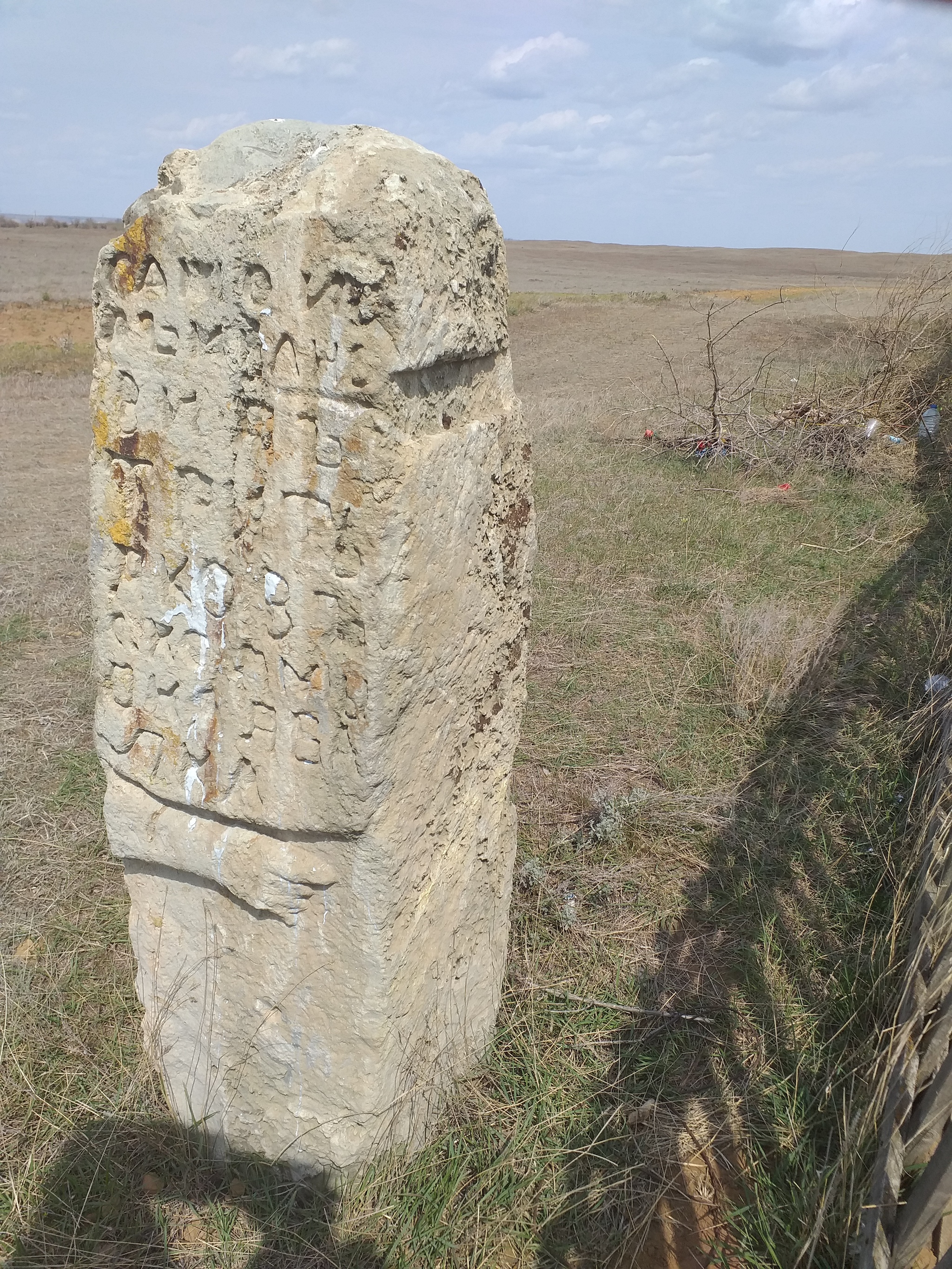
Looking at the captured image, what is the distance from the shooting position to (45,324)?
20.6 m

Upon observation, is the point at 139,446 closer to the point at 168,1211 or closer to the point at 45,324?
the point at 168,1211

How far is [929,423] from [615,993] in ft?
25.2

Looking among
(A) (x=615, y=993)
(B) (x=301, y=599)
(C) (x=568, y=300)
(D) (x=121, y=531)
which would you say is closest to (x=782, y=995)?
(A) (x=615, y=993)

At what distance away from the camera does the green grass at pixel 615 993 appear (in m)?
1.82

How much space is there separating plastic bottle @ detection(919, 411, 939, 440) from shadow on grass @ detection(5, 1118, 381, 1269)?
8.43 m

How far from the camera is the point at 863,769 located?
3.36 m

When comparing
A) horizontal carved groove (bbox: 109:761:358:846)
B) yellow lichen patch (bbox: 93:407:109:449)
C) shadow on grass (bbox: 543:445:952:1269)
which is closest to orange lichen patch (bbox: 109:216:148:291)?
yellow lichen patch (bbox: 93:407:109:449)

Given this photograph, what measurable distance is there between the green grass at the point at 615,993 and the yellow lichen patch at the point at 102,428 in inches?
58.7

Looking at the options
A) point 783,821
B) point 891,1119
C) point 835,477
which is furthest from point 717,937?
point 835,477

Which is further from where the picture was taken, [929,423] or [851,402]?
[851,402]

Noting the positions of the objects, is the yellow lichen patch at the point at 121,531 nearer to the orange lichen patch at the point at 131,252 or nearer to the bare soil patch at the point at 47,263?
the orange lichen patch at the point at 131,252

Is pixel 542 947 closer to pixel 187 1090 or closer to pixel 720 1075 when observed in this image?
pixel 720 1075

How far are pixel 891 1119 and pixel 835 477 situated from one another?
22.3 ft

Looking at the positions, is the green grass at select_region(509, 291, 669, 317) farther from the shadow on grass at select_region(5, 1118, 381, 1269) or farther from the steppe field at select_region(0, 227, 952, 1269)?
the shadow on grass at select_region(5, 1118, 381, 1269)
